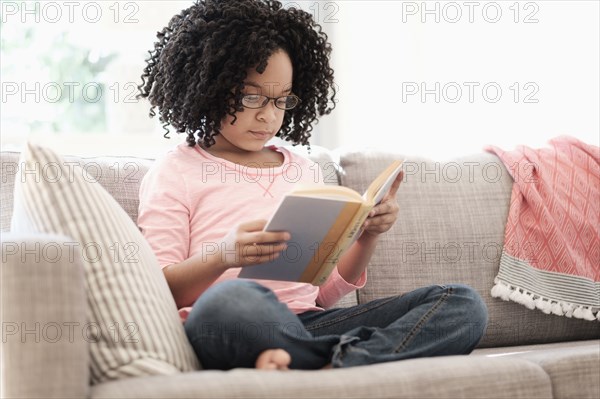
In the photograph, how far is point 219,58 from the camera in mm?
1702

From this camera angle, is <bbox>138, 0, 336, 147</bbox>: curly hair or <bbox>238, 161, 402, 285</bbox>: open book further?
<bbox>138, 0, 336, 147</bbox>: curly hair

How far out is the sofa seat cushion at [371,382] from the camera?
1133mm

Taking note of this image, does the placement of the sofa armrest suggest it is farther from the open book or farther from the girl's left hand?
the girl's left hand

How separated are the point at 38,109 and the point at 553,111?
5.31 ft

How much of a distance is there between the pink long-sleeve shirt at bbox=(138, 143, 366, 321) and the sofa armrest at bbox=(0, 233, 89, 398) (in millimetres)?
378

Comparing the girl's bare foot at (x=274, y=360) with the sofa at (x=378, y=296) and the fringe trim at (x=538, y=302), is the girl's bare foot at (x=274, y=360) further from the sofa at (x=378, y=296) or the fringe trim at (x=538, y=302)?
the fringe trim at (x=538, y=302)

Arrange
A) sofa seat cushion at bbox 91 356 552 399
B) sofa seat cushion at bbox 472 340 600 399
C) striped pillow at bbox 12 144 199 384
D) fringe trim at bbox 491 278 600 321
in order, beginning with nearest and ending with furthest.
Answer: sofa seat cushion at bbox 91 356 552 399 → striped pillow at bbox 12 144 199 384 → sofa seat cushion at bbox 472 340 600 399 → fringe trim at bbox 491 278 600 321

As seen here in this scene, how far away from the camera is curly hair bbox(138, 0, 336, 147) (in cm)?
170

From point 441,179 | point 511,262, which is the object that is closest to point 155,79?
point 441,179

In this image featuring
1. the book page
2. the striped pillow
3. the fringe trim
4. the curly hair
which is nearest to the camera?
the striped pillow

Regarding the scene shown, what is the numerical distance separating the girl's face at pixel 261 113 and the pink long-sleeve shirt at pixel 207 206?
0.05 m

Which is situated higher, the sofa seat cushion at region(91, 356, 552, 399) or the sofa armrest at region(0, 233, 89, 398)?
the sofa armrest at region(0, 233, 89, 398)

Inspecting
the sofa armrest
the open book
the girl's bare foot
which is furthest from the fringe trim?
the sofa armrest

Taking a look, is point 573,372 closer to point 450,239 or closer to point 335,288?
point 335,288
